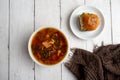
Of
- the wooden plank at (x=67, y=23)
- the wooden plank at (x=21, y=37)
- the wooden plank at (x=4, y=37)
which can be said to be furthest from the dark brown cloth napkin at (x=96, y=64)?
the wooden plank at (x=4, y=37)

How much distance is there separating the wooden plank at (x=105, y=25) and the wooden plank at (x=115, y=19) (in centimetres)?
3

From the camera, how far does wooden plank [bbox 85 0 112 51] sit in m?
1.04

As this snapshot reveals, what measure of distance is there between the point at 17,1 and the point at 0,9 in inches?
3.9

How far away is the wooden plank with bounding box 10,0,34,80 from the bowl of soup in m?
0.08

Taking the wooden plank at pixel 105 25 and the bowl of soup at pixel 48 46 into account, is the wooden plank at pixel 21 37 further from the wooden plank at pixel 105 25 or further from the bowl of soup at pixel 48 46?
the wooden plank at pixel 105 25

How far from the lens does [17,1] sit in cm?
99

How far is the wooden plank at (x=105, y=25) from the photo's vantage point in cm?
104

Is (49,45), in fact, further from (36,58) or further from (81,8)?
(81,8)

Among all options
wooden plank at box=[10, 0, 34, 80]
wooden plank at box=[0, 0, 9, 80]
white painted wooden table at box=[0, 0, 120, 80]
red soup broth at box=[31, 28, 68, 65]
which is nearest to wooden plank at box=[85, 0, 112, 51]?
white painted wooden table at box=[0, 0, 120, 80]

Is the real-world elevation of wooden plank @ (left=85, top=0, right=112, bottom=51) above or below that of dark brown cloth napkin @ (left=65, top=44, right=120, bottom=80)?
above

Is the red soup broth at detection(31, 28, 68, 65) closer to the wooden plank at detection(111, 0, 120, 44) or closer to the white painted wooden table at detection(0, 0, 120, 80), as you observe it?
the white painted wooden table at detection(0, 0, 120, 80)

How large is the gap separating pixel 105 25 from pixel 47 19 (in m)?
0.34

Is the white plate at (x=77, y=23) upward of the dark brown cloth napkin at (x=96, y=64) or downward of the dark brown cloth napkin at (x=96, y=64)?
upward

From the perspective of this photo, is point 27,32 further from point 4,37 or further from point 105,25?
point 105,25
